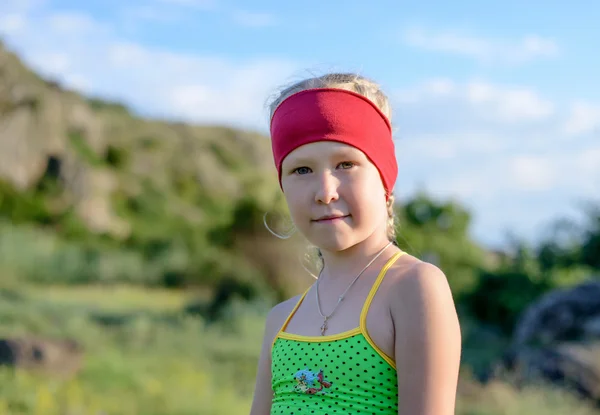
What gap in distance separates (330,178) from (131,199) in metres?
29.8

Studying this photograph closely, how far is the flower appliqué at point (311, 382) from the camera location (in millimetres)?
1790

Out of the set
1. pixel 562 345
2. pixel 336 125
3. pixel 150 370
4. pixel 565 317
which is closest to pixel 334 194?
pixel 336 125

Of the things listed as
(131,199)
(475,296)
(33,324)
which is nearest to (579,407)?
(33,324)

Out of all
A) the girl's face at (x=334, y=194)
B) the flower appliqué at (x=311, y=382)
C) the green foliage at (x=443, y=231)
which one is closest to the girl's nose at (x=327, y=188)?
the girl's face at (x=334, y=194)

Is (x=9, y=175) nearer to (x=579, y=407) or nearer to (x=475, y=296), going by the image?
(x=475, y=296)

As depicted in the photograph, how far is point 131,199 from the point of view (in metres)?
31.0

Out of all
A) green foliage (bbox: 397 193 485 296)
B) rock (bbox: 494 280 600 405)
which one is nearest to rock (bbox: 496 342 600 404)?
rock (bbox: 494 280 600 405)

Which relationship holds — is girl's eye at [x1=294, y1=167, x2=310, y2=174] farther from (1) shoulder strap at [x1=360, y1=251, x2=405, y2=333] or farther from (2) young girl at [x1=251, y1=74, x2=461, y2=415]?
(1) shoulder strap at [x1=360, y1=251, x2=405, y2=333]

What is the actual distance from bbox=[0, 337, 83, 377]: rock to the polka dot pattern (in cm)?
663

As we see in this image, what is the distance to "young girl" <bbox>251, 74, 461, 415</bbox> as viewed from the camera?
1.70 m

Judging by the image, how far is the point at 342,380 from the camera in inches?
69.7

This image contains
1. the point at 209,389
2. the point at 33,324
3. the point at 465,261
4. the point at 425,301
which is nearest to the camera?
the point at 425,301

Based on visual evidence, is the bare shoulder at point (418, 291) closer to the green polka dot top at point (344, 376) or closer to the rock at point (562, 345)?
the green polka dot top at point (344, 376)

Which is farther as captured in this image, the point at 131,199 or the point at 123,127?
the point at 123,127
